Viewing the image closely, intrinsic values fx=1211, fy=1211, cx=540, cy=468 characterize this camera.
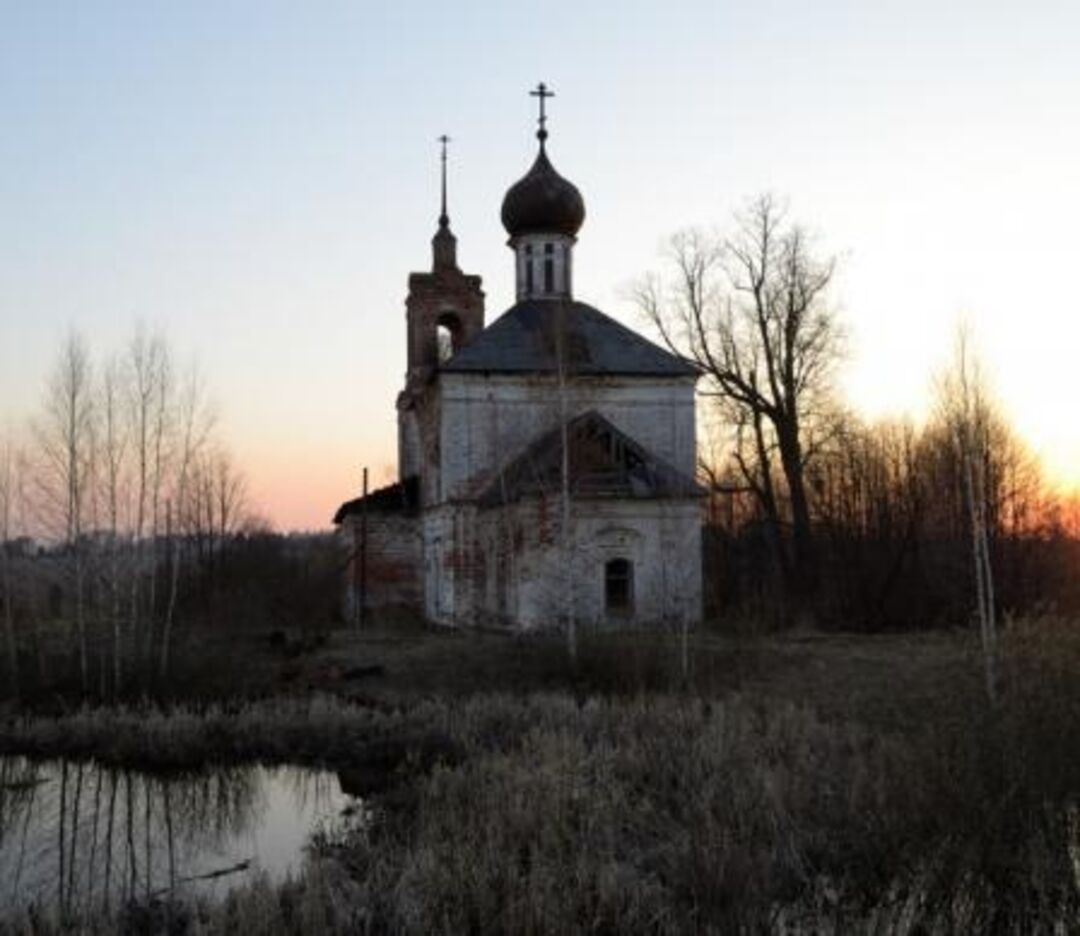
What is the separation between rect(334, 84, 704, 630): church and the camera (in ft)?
82.4

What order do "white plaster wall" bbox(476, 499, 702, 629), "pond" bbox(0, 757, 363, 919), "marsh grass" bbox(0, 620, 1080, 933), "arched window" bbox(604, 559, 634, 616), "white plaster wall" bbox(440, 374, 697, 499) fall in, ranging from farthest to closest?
1. "white plaster wall" bbox(440, 374, 697, 499)
2. "arched window" bbox(604, 559, 634, 616)
3. "white plaster wall" bbox(476, 499, 702, 629)
4. "pond" bbox(0, 757, 363, 919)
5. "marsh grass" bbox(0, 620, 1080, 933)

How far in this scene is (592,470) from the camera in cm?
2572

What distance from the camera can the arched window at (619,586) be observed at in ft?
84.1

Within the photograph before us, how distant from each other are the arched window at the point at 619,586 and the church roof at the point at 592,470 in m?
1.55

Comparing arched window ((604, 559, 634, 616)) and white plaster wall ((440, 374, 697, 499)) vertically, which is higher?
white plaster wall ((440, 374, 697, 499))

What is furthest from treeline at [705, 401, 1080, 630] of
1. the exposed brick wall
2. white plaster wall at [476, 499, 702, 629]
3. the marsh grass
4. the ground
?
the marsh grass

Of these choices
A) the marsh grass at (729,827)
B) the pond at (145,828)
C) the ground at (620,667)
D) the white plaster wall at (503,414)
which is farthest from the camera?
the white plaster wall at (503,414)

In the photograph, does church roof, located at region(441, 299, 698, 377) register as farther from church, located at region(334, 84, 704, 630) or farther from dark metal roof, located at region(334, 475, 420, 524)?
dark metal roof, located at region(334, 475, 420, 524)

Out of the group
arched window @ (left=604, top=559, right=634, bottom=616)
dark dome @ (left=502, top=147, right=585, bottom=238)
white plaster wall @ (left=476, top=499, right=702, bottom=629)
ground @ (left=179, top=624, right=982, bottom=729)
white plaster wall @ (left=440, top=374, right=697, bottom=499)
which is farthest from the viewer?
dark dome @ (left=502, top=147, right=585, bottom=238)

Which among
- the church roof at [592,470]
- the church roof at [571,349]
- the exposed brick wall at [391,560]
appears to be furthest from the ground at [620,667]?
the exposed brick wall at [391,560]

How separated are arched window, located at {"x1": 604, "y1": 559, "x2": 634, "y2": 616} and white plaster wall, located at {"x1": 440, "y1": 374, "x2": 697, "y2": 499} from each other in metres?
3.22

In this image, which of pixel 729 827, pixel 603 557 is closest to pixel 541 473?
pixel 603 557

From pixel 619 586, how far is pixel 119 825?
48.8 feet

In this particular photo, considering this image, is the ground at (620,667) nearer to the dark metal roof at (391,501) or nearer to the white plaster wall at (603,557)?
the white plaster wall at (603,557)
